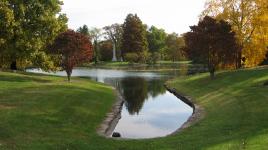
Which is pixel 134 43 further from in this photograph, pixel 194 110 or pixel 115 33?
pixel 194 110

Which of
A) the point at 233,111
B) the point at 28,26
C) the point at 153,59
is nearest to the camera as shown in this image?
the point at 233,111

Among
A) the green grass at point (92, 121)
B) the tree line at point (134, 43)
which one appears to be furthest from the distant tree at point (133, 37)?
the green grass at point (92, 121)

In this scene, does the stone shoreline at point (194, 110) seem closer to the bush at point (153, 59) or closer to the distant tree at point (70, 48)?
the distant tree at point (70, 48)

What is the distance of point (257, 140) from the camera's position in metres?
16.2

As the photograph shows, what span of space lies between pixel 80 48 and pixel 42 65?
628 cm

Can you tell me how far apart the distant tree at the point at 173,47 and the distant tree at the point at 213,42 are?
103 metres

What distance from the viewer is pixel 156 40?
156875mm

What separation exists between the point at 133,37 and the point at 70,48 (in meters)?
92.7

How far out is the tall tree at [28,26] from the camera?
144ft

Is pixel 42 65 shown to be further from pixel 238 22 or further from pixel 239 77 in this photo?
pixel 238 22

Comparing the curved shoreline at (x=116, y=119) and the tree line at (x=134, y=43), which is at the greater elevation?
the tree line at (x=134, y=43)

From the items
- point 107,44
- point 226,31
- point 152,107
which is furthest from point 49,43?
point 107,44

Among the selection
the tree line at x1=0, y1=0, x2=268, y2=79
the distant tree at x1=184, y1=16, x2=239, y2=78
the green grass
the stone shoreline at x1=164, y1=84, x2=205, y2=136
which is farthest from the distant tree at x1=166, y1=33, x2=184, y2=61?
the green grass

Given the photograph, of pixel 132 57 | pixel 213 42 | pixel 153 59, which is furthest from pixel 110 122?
pixel 153 59
